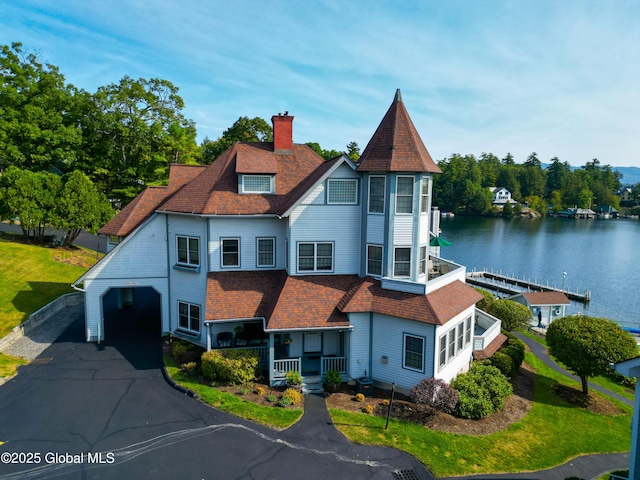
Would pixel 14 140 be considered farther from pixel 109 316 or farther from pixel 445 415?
pixel 445 415

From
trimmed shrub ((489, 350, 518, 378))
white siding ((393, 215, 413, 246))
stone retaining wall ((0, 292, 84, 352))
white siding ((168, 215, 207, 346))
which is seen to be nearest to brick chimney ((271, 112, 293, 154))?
white siding ((168, 215, 207, 346))

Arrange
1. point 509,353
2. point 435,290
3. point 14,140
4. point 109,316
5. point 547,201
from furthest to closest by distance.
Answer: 1. point 547,201
2. point 14,140
3. point 109,316
4. point 509,353
5. point 435,290

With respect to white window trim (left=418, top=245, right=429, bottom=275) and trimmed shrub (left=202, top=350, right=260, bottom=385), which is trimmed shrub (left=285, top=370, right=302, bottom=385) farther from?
white window trim (left=418, top=245, right=429, bottom=275)

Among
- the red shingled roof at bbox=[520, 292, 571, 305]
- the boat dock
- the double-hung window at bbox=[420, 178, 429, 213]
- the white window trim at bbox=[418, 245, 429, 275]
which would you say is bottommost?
the boat dock

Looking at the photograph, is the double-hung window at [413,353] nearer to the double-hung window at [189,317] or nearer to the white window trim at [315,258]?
the white window trim at [315,258]

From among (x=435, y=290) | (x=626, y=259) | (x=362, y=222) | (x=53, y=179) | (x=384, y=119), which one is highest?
(x=384, y=119)

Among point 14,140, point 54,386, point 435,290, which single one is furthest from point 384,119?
point 14,140

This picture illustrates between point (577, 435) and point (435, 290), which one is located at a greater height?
point (435, 290)
